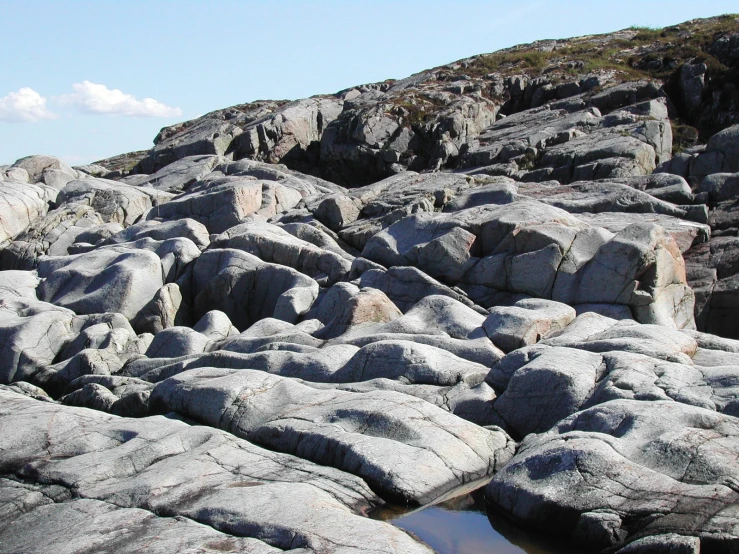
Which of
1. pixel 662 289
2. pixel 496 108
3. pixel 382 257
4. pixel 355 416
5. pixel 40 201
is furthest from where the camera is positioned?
pixel 496 108

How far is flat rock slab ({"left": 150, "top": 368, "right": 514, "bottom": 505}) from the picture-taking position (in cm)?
1755

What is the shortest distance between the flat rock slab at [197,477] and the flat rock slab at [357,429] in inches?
26.1

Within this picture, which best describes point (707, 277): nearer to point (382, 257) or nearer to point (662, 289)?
point (662, 289)

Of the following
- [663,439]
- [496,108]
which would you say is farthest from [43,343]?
[496,108]

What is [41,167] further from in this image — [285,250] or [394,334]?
[394,334]

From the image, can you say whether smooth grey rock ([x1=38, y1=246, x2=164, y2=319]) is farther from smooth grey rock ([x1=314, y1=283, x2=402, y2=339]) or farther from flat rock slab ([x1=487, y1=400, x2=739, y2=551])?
flat rock slab ([x1=487, y1=400, x2=739, y2=551])

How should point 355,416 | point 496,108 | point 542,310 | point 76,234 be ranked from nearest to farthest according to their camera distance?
point 355,416 < point 542,310 < point 76,234 < point 496,108

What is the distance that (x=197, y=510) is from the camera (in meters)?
15.3

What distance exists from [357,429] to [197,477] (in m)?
4.28

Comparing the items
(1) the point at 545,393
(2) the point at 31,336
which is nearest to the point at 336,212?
(2) the point at 31,336

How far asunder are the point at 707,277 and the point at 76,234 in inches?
1459

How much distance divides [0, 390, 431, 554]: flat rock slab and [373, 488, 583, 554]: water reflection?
1.03m

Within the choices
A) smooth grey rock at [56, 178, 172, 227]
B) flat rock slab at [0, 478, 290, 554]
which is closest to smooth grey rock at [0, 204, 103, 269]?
smooth grey rock at [56, 178, 172, 227]

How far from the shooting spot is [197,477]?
55.0 ft
